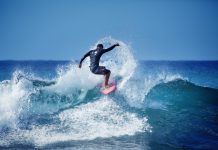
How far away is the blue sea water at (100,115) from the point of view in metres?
8.63

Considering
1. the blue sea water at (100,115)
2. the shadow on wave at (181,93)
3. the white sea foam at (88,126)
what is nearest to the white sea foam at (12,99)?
the blue sea water at (100,115)

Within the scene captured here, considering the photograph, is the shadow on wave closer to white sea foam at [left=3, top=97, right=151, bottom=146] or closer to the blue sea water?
the blue sea water

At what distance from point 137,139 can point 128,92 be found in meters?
5.45

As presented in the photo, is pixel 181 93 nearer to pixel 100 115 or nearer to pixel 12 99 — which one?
pixel 100 115

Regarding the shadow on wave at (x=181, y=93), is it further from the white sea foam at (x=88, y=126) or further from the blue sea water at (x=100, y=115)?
the white sea foam at (x=88, y=126)

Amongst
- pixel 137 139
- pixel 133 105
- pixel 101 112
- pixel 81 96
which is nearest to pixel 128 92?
pixel 133 105

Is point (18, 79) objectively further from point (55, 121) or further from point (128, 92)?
point (128, 92)

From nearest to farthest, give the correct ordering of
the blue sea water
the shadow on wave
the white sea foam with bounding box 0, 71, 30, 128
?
1. the blue sea water
2. the white sea foam with bounding box 0, 71, 30, 128
3. the shadow on wave

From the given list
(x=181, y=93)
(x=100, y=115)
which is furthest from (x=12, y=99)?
(x=181, y=93)

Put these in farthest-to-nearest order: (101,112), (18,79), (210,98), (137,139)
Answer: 1. (210,98)
2. (18,79)
3. (101,112)
4. (137,139)

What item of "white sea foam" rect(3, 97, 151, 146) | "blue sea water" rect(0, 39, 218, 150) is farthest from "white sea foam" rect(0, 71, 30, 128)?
"white sea foam" rect(3, 97, 151, 146)

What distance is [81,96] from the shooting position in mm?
14281

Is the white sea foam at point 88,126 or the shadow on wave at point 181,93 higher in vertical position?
the shadow on wave at point 181,93

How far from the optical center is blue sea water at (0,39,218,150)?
28.3 ft
